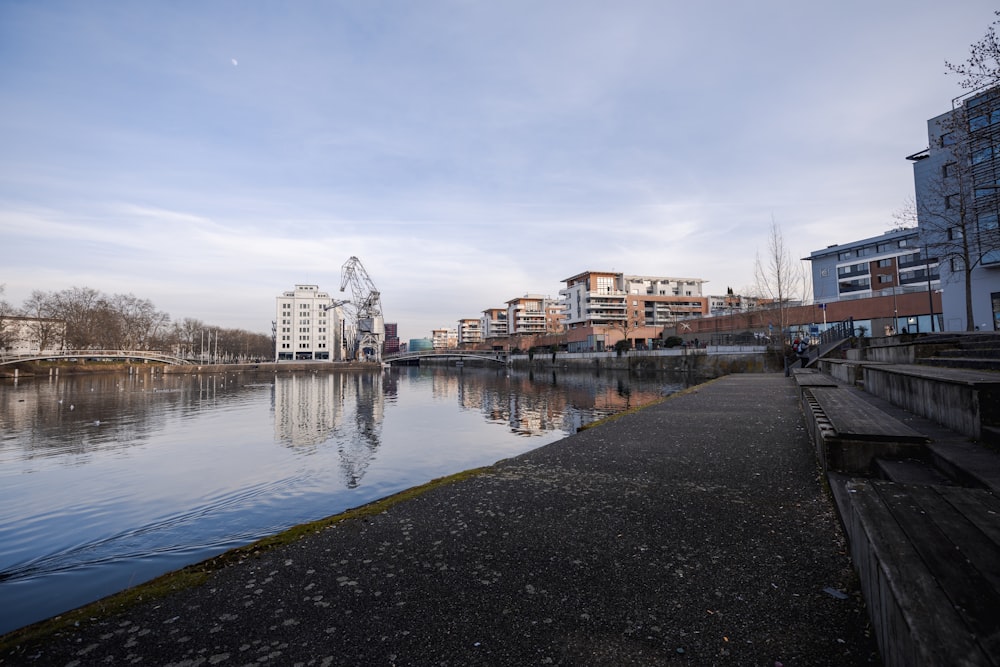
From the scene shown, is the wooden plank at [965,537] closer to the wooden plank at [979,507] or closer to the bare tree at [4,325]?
the wooden plank at [979,507]

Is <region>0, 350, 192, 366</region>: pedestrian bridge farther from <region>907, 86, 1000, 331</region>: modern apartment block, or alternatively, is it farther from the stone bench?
<region>907, 86, 1000, 331</region>: modern apartment block

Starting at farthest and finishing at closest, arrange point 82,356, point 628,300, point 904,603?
1. point 628,300
2. point 82,356
3. point 904,603

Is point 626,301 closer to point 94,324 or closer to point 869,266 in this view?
point 869,266

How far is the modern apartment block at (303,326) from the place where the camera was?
122562 millimetres

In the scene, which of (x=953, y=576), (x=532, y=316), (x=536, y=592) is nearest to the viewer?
(x=953, y=576)

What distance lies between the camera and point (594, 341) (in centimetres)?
9419

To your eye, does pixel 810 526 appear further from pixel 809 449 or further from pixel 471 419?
pixel 471 419

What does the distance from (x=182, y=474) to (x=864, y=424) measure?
48.3 ft

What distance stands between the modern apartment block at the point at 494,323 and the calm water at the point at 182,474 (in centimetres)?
15483

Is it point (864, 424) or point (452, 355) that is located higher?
point (452, 355)

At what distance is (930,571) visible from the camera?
2219 millimetres

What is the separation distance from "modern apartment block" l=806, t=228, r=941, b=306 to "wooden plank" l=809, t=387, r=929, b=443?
181 feet

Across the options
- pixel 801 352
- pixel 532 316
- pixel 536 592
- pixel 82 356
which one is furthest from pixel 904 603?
pixel 532 316

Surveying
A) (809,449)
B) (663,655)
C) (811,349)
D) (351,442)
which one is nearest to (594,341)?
(811,349)
